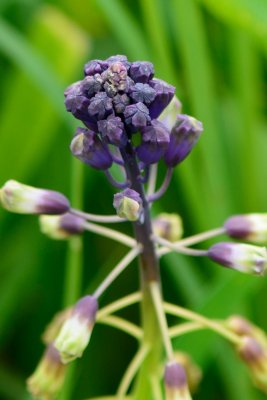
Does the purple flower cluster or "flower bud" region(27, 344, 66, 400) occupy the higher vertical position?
the purple flower cluster

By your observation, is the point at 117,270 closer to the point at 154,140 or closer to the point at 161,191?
the point at 161,191

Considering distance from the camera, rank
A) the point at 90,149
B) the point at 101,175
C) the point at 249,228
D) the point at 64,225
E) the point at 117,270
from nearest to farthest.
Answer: the point at 90,149 → the point at 117,270 → the point at 249,228 → the point at 64,225 → the point at 101,175

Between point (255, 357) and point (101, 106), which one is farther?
point (255, 357)

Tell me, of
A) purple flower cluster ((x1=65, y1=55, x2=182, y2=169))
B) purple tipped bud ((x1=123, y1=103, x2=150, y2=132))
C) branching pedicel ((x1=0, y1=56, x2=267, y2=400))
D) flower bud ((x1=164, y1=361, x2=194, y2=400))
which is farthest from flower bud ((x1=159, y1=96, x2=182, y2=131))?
flower bud ((x1=164, y1=361, x2=194, y2=400))

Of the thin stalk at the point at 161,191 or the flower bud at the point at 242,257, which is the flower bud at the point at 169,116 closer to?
the thin stalk at the point at 161,191

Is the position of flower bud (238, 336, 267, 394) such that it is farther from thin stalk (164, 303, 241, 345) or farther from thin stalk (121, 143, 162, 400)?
thin stalk (121, 143, 162, 400)

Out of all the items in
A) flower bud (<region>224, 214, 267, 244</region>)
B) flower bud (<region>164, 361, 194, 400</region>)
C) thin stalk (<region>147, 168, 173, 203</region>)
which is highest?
thin stalk (<region>147, 168, 173, 203</region>)

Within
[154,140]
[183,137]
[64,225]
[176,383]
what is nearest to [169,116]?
[183,137]
